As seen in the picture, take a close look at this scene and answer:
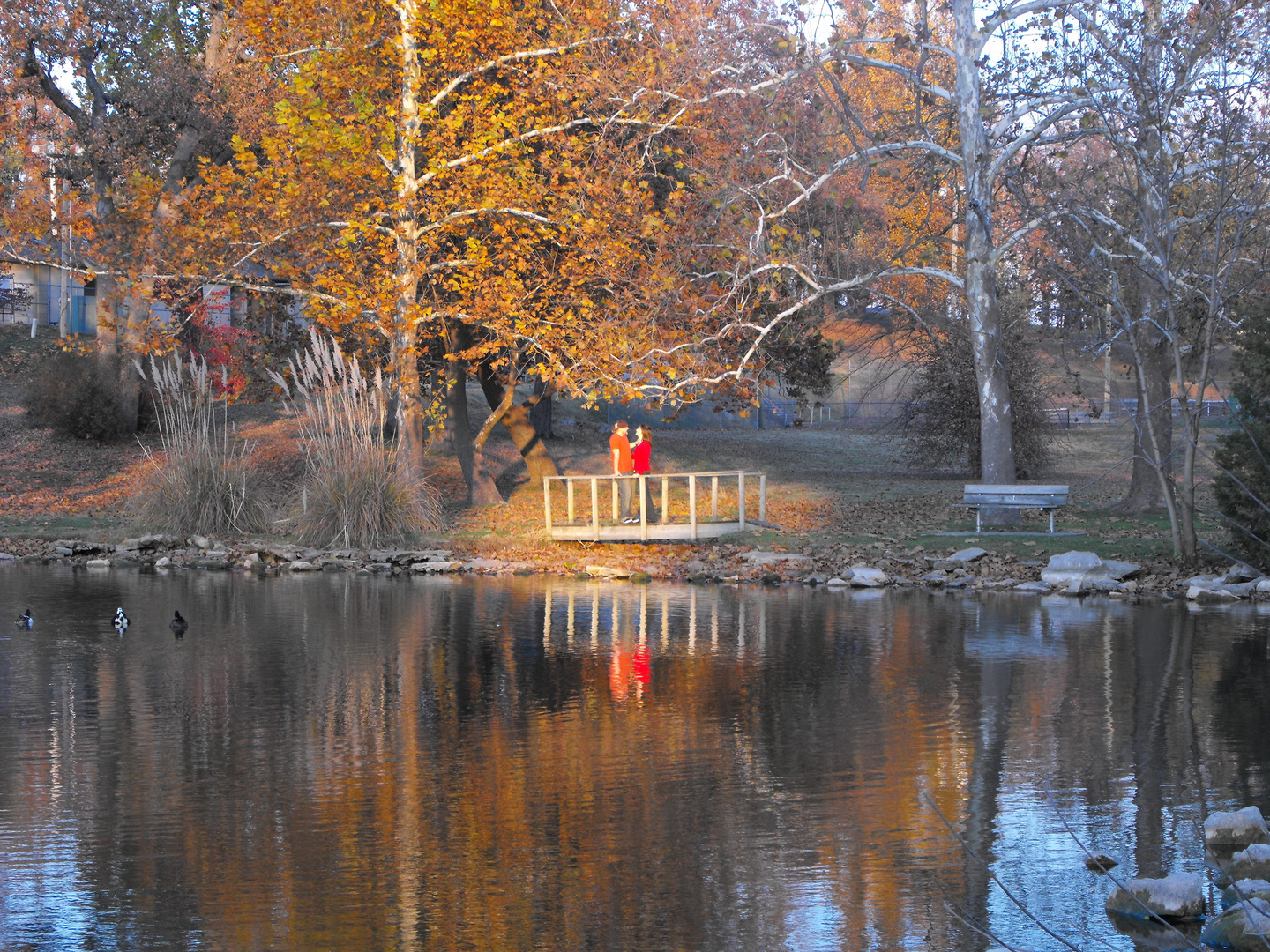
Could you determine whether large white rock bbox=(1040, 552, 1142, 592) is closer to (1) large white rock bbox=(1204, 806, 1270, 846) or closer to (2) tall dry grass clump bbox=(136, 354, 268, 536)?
(1) large white rock bbox=(1204, 806, 1270, 846)

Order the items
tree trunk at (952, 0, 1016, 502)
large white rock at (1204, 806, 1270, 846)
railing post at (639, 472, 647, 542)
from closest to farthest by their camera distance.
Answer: large white rock at (1204, 806, 1270, 846)
railing post at (639, 472, 647, 542)
tree trunk at (952, 0, 1016, 502)

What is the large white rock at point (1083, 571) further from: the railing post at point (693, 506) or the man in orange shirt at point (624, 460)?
the man in orange shirt at point (624, 460)

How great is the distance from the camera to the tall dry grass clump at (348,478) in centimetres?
1919

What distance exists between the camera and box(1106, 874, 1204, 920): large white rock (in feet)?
18.2

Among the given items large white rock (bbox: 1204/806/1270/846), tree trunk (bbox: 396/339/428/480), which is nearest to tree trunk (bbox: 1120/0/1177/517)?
large white rock (bbox: 1204/806/1270/846)

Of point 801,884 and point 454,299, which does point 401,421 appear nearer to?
point 454,299

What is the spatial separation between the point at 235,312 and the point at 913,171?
2732cm

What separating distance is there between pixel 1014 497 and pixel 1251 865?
14637mm

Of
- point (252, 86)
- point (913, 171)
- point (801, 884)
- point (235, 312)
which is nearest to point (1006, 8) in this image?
point (913, 171)

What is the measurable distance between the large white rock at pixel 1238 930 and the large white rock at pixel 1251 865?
301 mm

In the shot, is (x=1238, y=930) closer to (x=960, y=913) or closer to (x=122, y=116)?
(x=960, y=913)

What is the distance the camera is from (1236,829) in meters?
6.30

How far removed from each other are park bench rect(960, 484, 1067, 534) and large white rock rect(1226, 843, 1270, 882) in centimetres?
1381

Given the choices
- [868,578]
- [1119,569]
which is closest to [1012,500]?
[1119,569]
